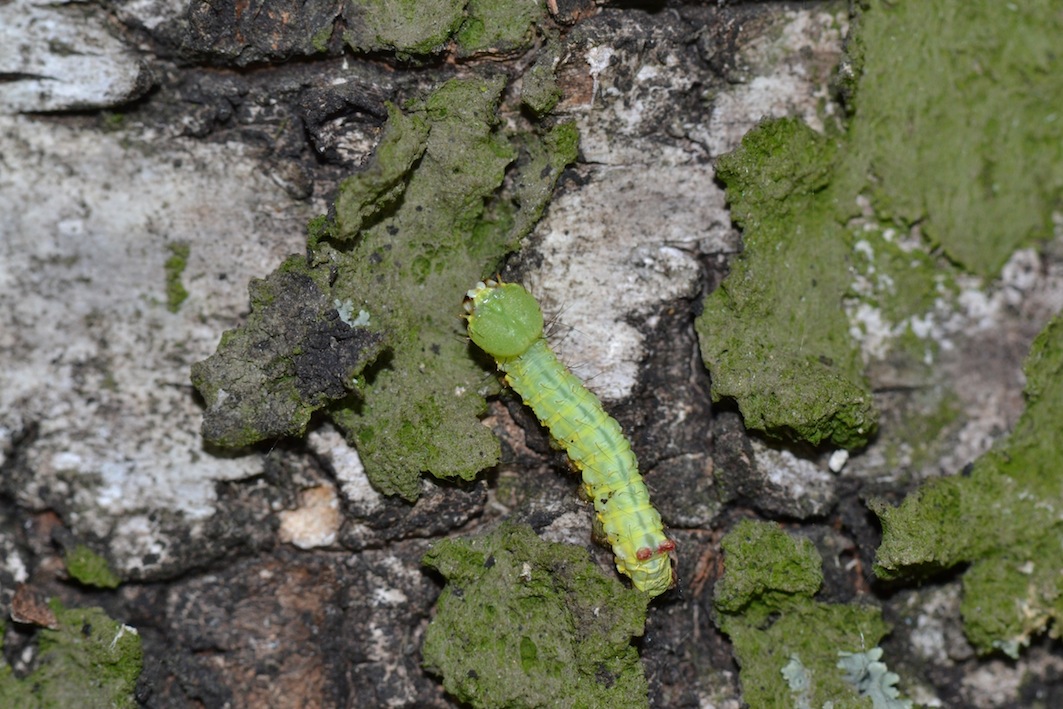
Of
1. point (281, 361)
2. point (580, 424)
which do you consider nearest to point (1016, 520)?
point (580, 424)

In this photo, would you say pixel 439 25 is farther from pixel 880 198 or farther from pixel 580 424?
pixel 880 198

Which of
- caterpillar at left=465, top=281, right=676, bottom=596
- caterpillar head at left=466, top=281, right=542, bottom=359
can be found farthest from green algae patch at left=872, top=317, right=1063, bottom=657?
caterpillar head at left=466, top=281, right=542, bottom=359

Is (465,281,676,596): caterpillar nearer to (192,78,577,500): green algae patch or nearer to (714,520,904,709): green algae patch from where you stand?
(192,78,577,500): green algae patch

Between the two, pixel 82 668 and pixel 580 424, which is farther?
pixel 82 668

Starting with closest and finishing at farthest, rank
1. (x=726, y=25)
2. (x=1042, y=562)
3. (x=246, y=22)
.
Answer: (x=246, y=22), (x=726, y=25), (x=1042, y=562)

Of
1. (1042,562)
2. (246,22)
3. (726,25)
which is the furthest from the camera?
(1042,562)

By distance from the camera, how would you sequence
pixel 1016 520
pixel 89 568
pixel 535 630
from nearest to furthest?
pixel 535 630 < pixel 89 568 < pixel 1016 520

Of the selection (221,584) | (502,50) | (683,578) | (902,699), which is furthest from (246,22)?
(902,699)

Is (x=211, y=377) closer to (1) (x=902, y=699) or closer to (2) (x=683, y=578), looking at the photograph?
(2) (x=683, y=578)
